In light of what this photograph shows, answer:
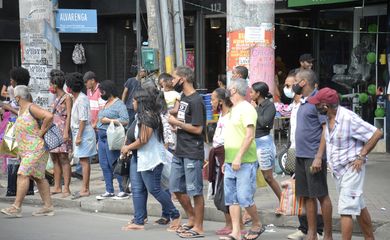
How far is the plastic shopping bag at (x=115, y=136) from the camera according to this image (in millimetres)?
10914

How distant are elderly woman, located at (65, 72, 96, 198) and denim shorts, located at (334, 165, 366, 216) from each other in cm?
479

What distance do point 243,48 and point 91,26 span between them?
3281 millimetres

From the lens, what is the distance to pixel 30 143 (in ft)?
34.2

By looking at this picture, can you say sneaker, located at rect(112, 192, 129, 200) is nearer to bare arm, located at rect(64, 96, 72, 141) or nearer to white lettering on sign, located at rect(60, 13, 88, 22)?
bare arm, located at rect(64, 96, 72, 141)

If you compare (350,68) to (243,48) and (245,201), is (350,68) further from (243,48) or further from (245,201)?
(245,201)

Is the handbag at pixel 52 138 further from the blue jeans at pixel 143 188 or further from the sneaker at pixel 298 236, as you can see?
the sneaker at pixel 298 236

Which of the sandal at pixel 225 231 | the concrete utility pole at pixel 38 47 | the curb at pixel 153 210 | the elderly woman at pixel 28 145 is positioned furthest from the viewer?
the concrete utility pole at pixel 38 47

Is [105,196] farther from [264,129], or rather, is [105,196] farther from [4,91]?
[4,91]

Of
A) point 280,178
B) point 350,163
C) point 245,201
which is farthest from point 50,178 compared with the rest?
point 350,163

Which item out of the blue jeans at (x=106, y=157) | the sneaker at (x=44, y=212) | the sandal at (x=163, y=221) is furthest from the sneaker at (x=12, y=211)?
the sandal at (x=163, y=221)

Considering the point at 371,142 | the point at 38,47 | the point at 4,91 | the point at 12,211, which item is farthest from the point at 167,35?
the point at 4,91

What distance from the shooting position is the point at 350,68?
16.3m

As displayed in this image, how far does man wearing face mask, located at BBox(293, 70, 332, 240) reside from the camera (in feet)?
27.0

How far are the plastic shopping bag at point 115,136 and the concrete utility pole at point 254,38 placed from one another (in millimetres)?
1875
